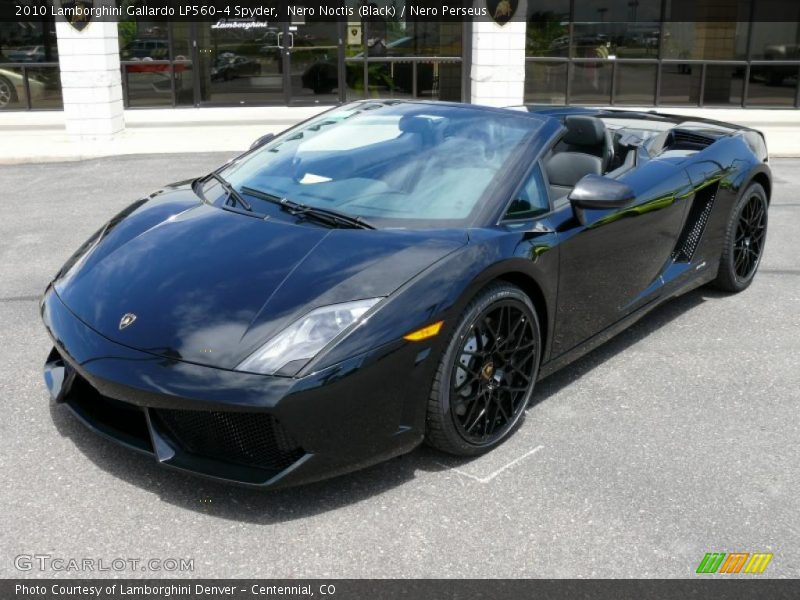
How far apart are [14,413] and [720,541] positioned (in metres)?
2.97

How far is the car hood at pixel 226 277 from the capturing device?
3004mm

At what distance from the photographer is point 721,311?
5465 mm

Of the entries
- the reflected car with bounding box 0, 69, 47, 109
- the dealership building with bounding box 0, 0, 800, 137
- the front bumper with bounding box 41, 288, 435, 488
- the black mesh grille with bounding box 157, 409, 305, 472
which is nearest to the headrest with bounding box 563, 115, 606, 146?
the front bumper with bounding box 41, 288, 435, 488

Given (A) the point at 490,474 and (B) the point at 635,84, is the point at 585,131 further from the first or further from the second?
(B) the point at 635,84

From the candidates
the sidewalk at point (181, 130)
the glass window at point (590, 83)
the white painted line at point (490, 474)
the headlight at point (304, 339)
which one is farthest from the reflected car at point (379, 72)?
the headlight at point (304, 339)

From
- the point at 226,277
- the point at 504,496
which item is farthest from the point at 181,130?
the point at 504,496

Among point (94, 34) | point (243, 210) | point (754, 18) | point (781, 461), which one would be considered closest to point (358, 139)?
point (243, 210)

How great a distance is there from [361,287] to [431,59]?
15.4 metres

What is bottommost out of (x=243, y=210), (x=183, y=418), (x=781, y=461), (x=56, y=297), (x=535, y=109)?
(x=781, y=461)

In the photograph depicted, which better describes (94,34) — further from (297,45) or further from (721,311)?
(721,311)

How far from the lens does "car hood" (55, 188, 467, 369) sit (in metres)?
3.00

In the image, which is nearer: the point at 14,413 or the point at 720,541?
the point at 720,541

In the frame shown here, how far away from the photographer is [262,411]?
9.25 ft

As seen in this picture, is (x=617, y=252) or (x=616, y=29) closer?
(x=617, y=252)
